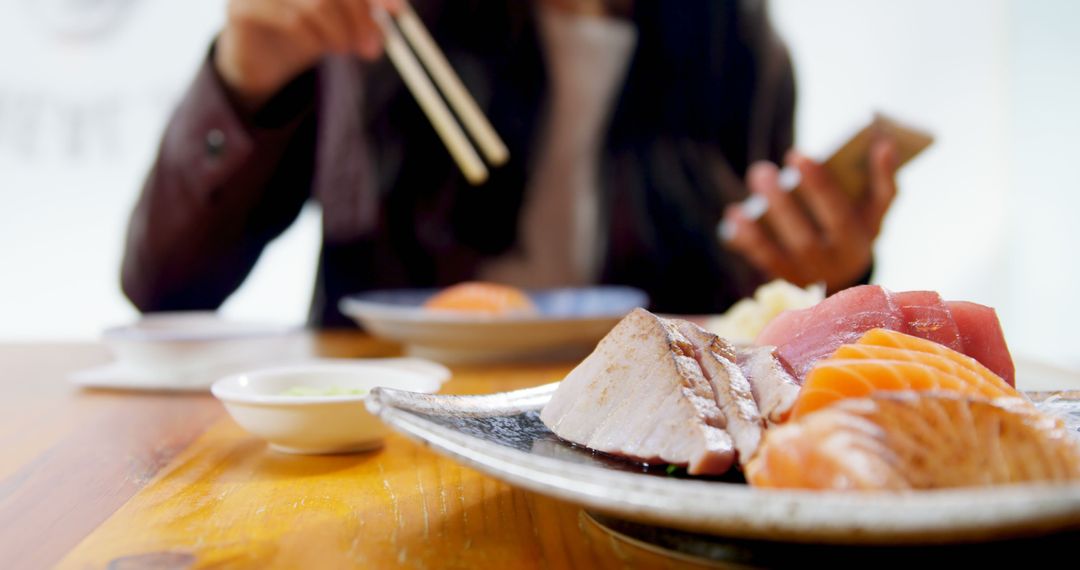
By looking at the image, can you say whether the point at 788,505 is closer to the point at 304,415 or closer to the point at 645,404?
the point at 645,404

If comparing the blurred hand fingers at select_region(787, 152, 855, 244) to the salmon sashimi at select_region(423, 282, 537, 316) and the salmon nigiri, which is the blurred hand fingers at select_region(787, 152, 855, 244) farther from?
the salmon nigiri

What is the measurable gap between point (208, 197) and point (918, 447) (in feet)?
8.79

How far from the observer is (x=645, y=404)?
830 mm

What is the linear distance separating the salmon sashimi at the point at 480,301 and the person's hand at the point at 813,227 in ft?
2.98

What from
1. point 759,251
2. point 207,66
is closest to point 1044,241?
point 759,251

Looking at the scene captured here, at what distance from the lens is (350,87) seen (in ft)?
11.3

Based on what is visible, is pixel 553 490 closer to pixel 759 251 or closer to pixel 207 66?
pixel 759 251

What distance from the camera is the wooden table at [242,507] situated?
28.9 inches

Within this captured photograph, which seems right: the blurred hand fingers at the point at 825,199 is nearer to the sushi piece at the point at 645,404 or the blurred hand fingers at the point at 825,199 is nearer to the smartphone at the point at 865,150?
the smartphone at the point at 865,150

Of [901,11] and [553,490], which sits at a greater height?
[901,11]

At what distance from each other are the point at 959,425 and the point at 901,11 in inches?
215

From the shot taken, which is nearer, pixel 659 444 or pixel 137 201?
pixel 659 444

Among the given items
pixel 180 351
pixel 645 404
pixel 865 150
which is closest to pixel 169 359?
pixel 180 351

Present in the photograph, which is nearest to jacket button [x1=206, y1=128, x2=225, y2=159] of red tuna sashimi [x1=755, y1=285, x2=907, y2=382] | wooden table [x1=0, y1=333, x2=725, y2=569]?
wooden table [x1=0, y1=333, x2=725, y2=569]
